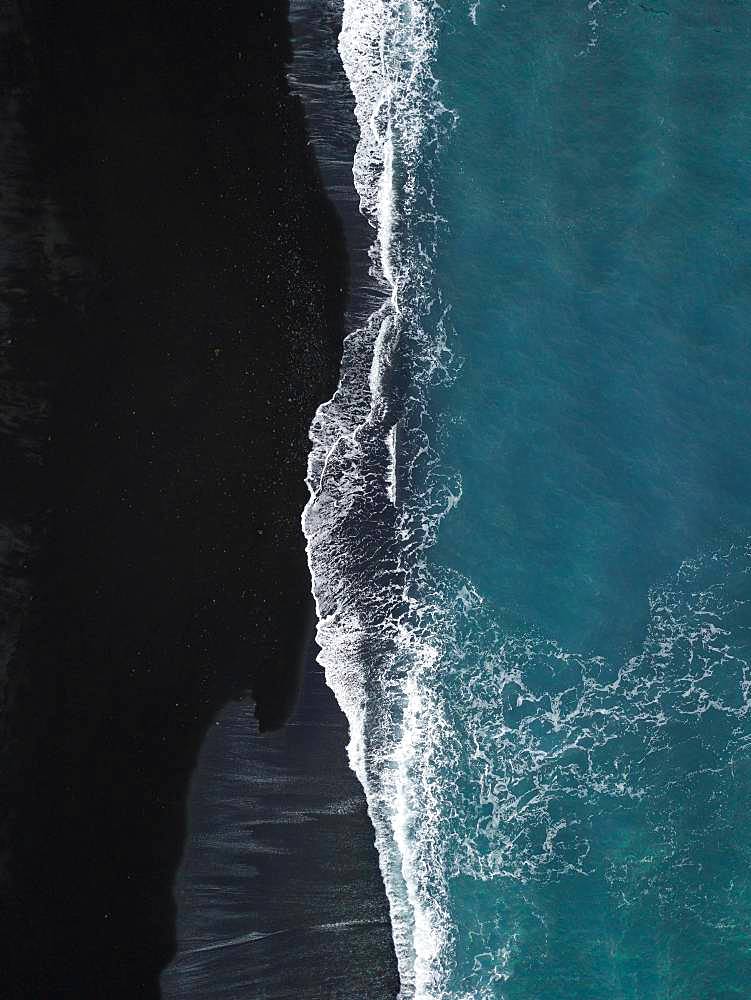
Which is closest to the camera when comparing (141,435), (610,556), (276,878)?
(276,878)

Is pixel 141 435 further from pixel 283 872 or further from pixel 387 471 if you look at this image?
pixel 283 872

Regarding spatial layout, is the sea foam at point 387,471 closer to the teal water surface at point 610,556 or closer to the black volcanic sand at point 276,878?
the black volcanic sand at point 276,878

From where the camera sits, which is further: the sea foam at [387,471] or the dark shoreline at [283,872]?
the sea foam at [387,471]

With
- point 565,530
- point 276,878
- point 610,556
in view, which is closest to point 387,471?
point 565,530

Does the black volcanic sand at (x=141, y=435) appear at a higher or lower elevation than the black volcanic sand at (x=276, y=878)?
higher

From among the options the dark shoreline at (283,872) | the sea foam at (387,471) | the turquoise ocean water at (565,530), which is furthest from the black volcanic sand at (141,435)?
the turquoise ocean water at (565,530)

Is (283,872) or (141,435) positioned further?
(141,435)
